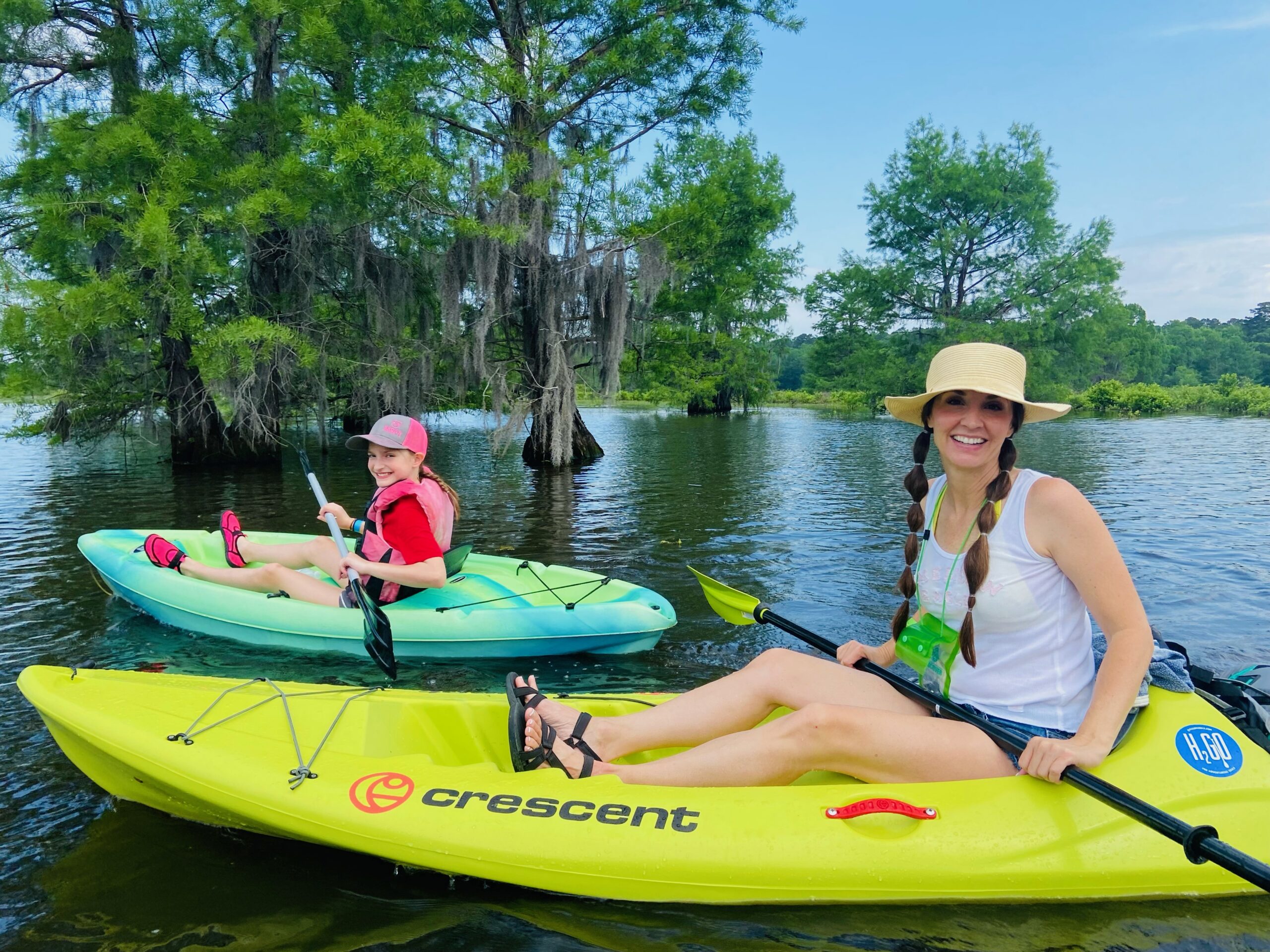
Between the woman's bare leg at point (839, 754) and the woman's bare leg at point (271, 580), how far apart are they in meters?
3.40

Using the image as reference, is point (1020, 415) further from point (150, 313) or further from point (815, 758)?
point (150, 313)

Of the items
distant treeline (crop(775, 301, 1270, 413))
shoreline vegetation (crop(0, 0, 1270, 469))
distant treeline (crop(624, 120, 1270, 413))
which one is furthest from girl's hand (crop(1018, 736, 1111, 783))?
distant treeline (crop(775, 301, 1270, 413))

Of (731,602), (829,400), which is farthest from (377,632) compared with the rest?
(829,400)

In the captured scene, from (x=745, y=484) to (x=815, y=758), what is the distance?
11.0 meters

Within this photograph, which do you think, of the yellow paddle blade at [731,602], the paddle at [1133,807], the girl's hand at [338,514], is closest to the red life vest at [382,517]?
the girl's hand at [338,514]

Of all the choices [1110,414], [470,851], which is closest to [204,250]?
[470,851]

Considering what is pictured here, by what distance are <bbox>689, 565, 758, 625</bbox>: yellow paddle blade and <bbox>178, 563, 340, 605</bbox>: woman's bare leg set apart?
254cm

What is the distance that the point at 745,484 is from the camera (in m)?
13.7

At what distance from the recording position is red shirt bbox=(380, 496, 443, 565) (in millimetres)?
4805

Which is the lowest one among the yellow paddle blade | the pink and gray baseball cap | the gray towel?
the yellow paddle blade

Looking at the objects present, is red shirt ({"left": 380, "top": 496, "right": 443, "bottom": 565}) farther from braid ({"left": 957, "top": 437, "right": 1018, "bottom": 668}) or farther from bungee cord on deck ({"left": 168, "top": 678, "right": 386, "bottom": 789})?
braid ({"left": 957, "top": 437, "right": 1018, "bottom": 668})

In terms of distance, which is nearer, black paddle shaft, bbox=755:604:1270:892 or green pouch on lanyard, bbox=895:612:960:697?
black paddle shaft, bbox=755:604:1270:892

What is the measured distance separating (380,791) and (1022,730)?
84.4 inches

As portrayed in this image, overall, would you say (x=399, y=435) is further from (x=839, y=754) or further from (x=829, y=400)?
(x=829, y=400)
